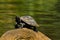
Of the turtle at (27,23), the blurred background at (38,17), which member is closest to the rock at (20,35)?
the turtle at (27,23)

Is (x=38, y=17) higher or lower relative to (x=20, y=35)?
lower

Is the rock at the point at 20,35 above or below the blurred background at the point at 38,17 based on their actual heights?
above

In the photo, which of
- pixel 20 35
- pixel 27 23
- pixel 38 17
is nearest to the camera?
pixel 20 35

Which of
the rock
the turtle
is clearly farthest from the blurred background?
the rock

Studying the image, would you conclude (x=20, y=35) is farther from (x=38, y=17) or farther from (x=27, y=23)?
(x=38, y=17)

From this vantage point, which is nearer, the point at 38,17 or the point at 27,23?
the point at 27,23

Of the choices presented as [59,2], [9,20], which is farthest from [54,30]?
[59,2]

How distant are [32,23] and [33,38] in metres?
0.52

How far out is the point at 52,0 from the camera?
605 inches

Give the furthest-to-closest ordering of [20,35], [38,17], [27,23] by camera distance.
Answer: [38,17]
[27,23]
[20,35]

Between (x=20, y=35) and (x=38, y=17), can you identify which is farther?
(x=38, y=17)

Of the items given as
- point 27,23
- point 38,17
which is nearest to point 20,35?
point 27,23

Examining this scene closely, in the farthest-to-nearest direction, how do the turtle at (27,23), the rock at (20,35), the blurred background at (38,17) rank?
the blurred background at (38,17), the turtle at (27,23), the rock at (20,35)

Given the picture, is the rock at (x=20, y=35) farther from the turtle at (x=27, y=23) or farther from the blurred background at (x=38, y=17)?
the blurred background at (x=38, y=17)
